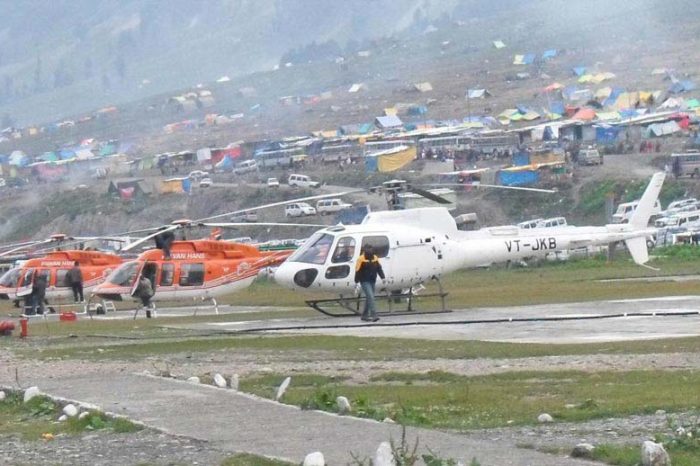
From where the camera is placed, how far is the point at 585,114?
127 m

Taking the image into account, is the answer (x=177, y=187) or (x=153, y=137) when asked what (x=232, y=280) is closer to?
(x=177, y=187)

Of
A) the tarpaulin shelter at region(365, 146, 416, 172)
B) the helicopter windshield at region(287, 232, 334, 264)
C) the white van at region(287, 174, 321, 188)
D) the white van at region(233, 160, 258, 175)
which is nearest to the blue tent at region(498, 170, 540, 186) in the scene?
the tarpaulin shelter at region(365, 146, 416, 172)

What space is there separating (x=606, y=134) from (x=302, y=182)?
19.8 metres

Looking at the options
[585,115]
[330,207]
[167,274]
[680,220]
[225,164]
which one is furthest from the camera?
[225,164]

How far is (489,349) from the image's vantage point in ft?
74.6

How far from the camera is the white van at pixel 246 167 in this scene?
120438 mm

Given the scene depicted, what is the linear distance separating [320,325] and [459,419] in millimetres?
15183

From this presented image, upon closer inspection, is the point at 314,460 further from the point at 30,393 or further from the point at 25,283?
the point at 25,283

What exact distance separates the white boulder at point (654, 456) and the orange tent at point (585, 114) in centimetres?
11379

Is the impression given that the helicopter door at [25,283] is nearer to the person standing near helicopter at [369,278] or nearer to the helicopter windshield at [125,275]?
the helicopter windshield at [125,275]

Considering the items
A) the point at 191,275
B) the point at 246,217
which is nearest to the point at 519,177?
the point at 246,217

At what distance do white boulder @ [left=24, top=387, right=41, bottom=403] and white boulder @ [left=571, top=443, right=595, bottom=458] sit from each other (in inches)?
264

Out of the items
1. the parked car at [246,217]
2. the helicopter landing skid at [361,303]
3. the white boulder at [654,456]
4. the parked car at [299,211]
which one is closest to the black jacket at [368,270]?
the helicopter landing skid at [361,303]

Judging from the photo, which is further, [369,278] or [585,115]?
[585,115]
